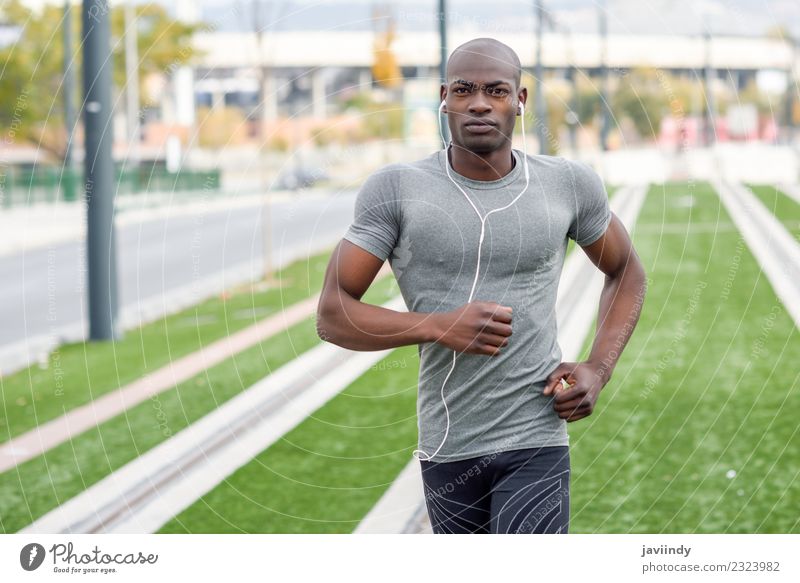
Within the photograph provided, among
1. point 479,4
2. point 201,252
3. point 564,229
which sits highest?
point 479,4

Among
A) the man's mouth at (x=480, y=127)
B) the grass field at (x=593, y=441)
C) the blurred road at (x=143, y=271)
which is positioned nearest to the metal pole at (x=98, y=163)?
the grass field at (x=593, y=441)

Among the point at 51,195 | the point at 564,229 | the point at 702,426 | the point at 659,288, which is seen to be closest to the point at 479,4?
the point at 564,229

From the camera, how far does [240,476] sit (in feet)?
25.8

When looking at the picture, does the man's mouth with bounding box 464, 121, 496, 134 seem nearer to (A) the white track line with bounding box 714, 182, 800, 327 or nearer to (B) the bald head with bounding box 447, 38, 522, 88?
(B) the bald head with bounding box 447, 38, 522, 88

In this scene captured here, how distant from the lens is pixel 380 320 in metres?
3.75

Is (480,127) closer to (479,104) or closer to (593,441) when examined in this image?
(479,104)

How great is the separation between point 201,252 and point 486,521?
945 inches

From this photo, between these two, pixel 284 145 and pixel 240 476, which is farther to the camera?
pixel 284 145

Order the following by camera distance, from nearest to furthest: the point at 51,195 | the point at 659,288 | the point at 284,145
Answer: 1. the point at 659,288
2. the point at 51,195
3. the point at 284,145

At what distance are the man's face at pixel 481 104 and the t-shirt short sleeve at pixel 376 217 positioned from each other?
0.24 m

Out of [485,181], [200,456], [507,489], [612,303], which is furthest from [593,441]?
[485,181]

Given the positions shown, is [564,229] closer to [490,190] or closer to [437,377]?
[490,190]

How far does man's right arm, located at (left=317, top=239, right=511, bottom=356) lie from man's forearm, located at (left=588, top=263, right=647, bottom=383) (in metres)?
0.41

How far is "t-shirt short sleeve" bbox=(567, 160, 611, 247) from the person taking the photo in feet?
12.7
